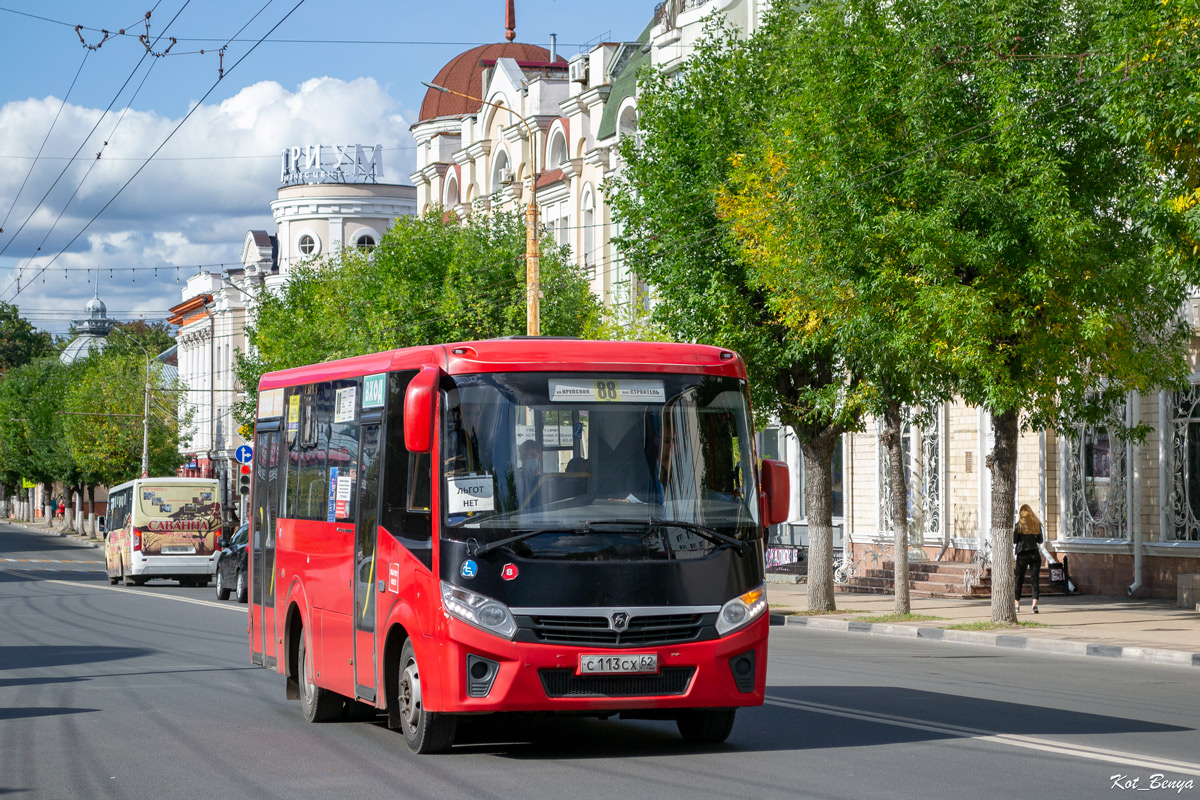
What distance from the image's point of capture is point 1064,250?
19484mm

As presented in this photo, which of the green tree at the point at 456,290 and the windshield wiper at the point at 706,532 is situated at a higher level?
the green tree at the point at 456,290

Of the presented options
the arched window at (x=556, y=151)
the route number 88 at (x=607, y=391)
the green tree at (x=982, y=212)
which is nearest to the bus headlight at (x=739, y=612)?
the route number 88 at (x=607, y=391)

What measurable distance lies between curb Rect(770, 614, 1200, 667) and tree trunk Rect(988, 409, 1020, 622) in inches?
41.0

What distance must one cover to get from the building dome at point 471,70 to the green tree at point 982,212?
41034 mm

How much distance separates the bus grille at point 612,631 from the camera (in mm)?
9758

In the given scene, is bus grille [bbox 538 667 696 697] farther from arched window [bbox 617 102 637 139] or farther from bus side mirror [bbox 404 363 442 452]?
arched window [bbox 617 102 637 139]

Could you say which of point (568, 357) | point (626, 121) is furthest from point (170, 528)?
point (568, 357)

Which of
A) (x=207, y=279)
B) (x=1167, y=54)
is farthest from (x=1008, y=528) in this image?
(x=207, y=279)

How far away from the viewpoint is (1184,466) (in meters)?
26.1

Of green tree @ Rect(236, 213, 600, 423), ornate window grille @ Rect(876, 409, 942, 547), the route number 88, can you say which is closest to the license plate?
the route number 88

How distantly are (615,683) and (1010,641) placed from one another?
39.4 feet

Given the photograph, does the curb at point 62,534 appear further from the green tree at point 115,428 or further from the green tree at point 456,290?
the green tree at point 456,290

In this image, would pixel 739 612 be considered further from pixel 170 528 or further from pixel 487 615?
pixel 170 528

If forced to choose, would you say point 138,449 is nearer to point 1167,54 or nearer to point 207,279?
point 207,279
